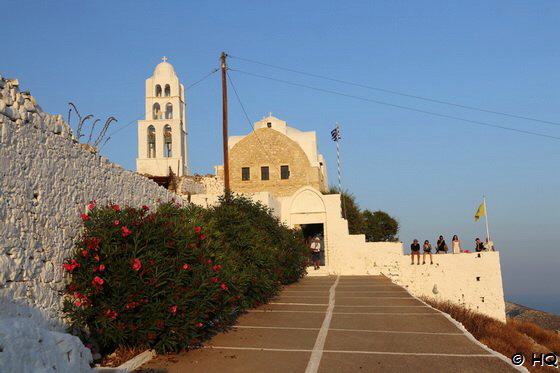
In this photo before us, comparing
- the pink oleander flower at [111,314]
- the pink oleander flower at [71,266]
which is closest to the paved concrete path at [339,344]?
the pink oleander flower at [111,314]

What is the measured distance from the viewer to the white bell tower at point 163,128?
3628 centimetres

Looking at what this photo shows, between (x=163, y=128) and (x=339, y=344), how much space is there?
29896mm

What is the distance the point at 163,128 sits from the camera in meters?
36.8

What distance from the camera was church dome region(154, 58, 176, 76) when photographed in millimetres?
37125

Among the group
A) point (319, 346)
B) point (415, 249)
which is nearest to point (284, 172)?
point (415, 249)

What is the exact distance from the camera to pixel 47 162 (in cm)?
773

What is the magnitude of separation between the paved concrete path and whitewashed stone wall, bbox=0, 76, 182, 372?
1.89 m

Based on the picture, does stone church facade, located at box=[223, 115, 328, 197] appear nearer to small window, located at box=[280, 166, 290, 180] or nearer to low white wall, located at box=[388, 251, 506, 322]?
small window, located at box=[280, 166, 290, 180]

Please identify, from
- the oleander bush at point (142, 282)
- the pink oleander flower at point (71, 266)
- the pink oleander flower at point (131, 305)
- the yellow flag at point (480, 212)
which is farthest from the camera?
the yellow flag at point (480, 212)

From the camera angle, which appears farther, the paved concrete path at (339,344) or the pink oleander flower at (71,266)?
the pink oleander flower at (71,266)

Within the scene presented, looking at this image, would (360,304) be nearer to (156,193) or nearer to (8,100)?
(156,193)

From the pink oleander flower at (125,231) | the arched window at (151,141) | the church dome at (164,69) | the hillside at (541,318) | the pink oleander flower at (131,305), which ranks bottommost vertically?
the hillside at (541,318)

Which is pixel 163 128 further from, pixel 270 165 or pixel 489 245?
pixel 489 245

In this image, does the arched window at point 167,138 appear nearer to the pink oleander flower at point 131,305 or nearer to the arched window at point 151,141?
the arched window at point 151,141
